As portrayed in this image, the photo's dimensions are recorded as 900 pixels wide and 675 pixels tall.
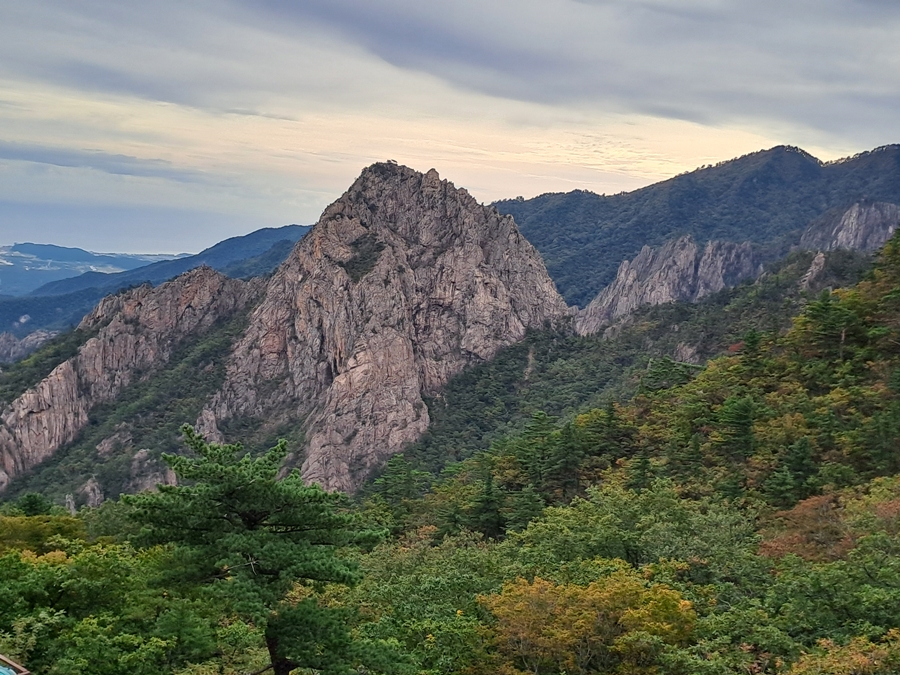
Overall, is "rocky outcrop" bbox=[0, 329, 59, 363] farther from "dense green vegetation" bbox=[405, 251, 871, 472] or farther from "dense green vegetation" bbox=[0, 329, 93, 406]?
"dense green vegetation" bbox=[405, 251, 871, 472]

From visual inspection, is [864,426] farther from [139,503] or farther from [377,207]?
[377,207]

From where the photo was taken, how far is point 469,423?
98.2m

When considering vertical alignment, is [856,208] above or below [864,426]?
above

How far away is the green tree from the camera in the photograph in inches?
539

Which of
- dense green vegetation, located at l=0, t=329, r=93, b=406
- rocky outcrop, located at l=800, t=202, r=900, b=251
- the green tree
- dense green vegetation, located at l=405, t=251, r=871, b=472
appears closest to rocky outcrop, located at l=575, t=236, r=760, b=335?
rocky outcrop, located at l=800, t=202, r=900, b=251

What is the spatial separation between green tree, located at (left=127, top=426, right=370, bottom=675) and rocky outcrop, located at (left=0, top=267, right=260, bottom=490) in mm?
96129

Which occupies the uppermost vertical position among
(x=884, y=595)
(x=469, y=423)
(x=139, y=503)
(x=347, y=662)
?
(x=139, y=503)

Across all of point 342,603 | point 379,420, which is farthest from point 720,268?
point 342,603

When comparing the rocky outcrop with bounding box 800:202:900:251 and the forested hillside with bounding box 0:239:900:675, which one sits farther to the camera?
the rocky outcrop with bounding box 800:202:900:251

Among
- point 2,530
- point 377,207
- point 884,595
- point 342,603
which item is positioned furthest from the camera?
point 377,207

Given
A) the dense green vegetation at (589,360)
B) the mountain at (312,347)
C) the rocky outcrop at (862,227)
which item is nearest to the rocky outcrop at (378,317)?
the mountain at (312,347)

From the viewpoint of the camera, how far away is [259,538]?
13867mm

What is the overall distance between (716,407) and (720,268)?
152 metres

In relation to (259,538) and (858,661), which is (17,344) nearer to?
(259,538)
